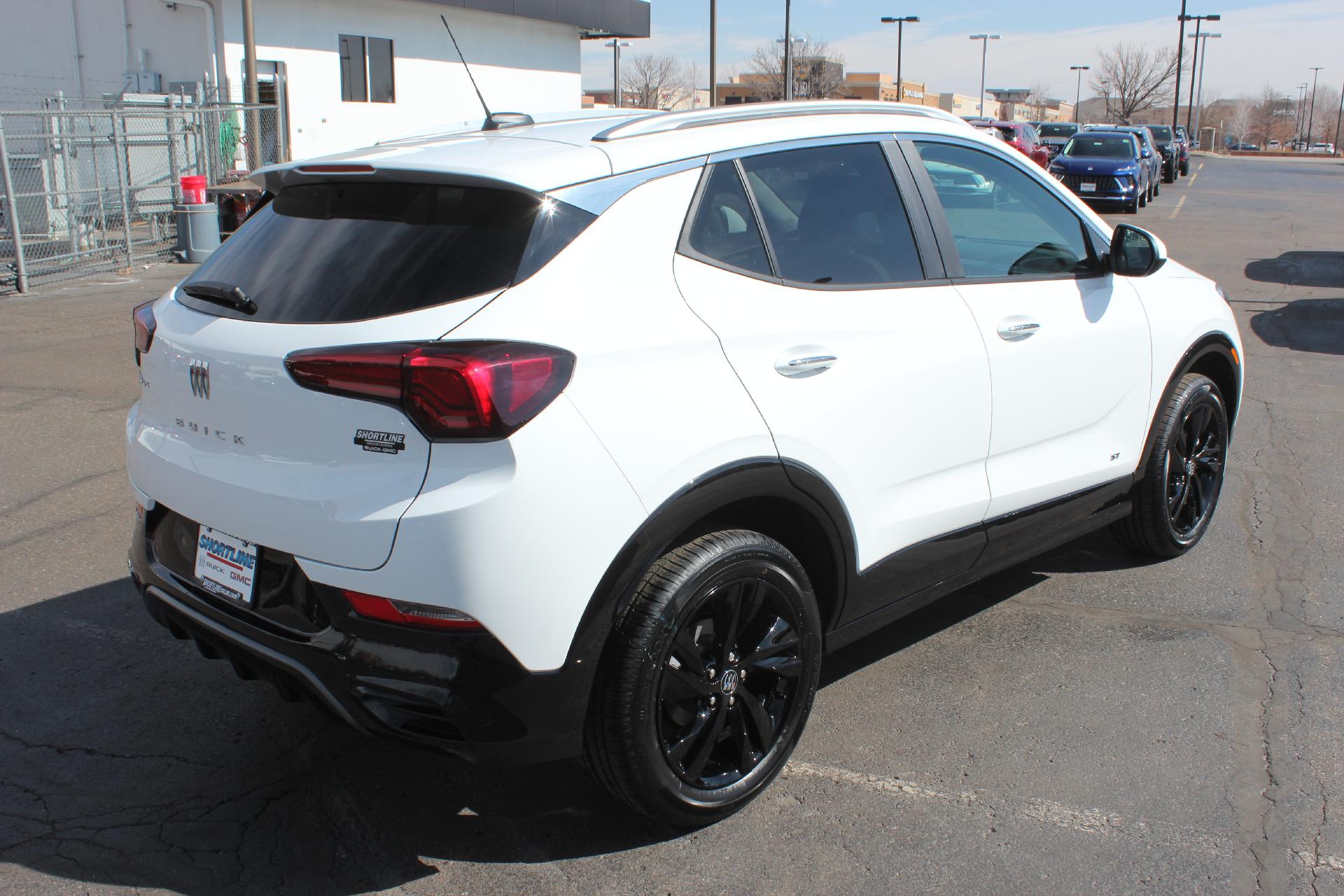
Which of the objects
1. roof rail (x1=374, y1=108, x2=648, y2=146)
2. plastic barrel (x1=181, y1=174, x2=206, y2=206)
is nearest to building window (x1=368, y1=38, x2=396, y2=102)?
plastic barrel (x1=181, y1=174, x2=206, y2=206)

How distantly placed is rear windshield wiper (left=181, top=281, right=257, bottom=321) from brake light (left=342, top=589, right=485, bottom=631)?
80 cm

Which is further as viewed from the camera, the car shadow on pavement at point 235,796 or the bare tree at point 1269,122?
the bare tree at point 1269,122

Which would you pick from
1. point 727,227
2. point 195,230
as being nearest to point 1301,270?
point 195,230

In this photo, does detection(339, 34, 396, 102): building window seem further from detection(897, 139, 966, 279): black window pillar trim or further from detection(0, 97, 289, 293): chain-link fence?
detection(897, 139, 966, 279): black window pillar trim

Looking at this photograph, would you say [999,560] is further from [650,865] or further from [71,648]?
[71,648]

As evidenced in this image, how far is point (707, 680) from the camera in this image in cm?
294

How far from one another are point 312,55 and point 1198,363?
24.5 metres

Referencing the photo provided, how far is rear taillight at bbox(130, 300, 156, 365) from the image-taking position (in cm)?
324

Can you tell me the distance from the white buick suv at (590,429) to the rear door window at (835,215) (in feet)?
0.04

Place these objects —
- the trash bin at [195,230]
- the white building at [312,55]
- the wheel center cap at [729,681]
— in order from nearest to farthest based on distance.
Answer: the wheel center cap at [729,681] < the trash bin at [195,230] < the white building at [312,55]

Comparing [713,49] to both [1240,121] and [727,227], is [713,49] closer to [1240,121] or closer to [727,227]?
[727,227]

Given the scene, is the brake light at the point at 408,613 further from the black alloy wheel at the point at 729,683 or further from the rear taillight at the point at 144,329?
the rear taillight at the point at 144,329

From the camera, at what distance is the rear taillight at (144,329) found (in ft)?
10.6

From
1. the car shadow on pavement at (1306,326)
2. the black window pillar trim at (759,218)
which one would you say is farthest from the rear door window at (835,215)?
the car shadow on pavement at (1306,326)
